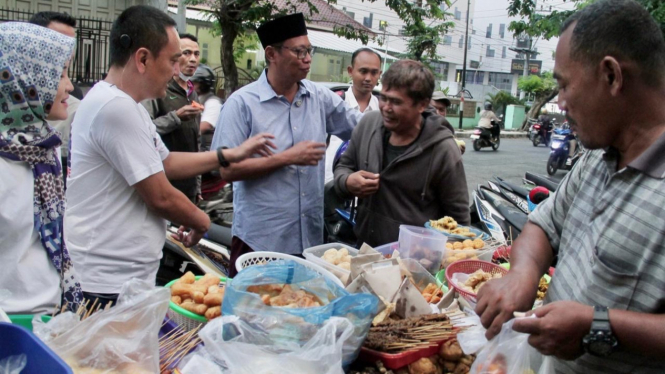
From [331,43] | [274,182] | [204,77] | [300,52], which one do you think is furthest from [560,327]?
[331,43]

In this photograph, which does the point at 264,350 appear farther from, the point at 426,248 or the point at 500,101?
the point at 500,101

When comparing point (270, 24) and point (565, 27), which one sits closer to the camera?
point (565, 27)

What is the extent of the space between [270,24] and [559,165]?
1153cm

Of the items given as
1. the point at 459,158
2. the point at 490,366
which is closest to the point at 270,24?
the point at 459,158

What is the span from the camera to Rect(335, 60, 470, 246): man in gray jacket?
299 centimetres

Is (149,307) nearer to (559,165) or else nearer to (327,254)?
(327,254)

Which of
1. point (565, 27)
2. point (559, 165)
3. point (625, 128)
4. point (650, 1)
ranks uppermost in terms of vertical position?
point (650, 1)

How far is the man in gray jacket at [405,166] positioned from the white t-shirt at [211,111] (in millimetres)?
2795

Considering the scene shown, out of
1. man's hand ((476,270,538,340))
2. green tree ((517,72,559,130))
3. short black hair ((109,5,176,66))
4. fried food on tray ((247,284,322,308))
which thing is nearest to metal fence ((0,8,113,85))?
short black hair ((109,5,176,66))

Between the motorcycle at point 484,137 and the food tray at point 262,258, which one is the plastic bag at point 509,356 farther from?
the motorcycle at point 484,137

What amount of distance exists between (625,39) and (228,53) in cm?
1039

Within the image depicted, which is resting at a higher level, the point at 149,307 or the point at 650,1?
the point at 650,1

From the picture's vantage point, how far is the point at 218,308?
1951 millimetres

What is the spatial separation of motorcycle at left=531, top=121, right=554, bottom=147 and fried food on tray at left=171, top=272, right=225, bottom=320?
21024 millimetres
